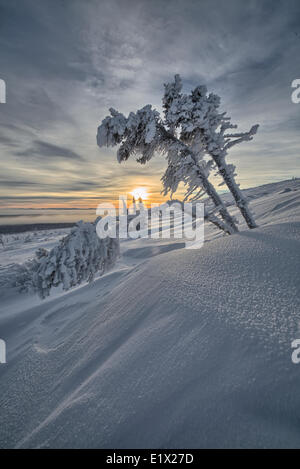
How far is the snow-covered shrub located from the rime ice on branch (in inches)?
Answer: 80.5

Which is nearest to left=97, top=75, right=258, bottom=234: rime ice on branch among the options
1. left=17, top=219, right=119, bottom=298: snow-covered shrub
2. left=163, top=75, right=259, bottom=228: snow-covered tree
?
left=163, top=75, right=259, bottom=228: snow-covered tree

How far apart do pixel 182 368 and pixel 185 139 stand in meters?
4.84

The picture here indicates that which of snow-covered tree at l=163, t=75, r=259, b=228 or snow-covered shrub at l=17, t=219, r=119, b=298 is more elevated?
snow-covered tree at l=163, t=75, r=259, b=228

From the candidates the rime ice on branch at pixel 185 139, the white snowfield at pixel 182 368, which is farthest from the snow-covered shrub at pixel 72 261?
the rime ice on branch at pixel 185 139

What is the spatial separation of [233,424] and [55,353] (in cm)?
226

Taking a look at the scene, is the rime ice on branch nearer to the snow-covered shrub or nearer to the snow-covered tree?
the snow-covered tree

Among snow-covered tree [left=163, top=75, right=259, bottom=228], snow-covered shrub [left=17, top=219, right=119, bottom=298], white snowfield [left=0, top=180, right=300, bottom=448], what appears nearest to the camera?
white snowfield [left=0, top=180, right=300, bottom=448]

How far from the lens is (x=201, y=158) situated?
4.62 m

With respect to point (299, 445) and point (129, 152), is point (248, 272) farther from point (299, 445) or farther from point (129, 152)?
point (129, 152)

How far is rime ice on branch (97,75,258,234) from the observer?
12.6ft

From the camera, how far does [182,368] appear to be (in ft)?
3.77

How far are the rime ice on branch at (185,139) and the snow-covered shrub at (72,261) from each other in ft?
6.71

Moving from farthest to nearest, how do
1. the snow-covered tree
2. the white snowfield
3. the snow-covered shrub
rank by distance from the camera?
the snow-covered tree, the snow-covered shrub, the white snowfield
